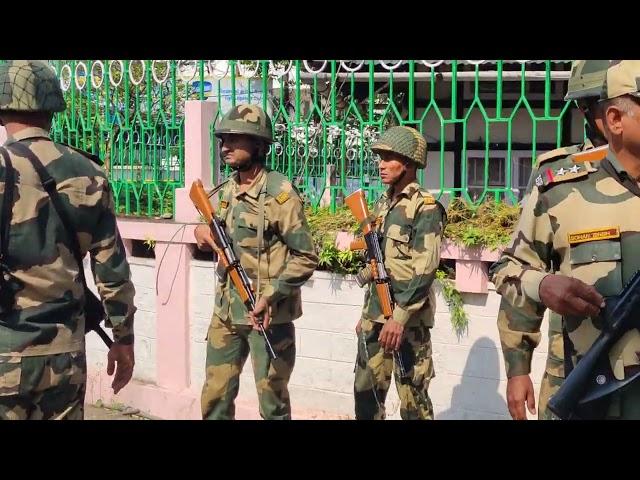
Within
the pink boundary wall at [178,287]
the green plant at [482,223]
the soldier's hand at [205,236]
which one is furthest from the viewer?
the pink boundary wall at [178,287]

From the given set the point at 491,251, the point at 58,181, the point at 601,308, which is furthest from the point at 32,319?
the point at 491,251

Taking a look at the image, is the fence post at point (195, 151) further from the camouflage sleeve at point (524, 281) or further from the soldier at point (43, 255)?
the camouflage sleeve at point (524, 281)

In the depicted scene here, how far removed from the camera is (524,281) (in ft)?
9.05

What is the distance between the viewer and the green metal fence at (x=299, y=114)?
18.5 ft

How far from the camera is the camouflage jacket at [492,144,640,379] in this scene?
2570 mm

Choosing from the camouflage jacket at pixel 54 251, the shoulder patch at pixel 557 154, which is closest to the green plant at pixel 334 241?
the camouflage jacket at pixel 54 251

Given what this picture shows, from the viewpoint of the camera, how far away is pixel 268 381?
473cm

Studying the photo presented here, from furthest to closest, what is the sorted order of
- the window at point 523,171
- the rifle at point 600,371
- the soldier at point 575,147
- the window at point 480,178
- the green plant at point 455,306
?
the window at point 523,171
the window at point 480,178
the green plant at point 455,306
the soldier at point 575,147
the rifle at point 600,371

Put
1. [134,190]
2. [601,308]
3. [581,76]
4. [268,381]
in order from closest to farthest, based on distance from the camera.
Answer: [601,308] < [581,76] < [268,381] < [134,190]

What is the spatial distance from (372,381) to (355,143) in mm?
2235

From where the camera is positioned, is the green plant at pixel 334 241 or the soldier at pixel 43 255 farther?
the green plant at pixel 334 241

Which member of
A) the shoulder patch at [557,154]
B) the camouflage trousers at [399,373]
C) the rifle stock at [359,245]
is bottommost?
the camouflage trousers at [399,373]

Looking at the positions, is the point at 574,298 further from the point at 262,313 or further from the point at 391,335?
the point at 262,313
